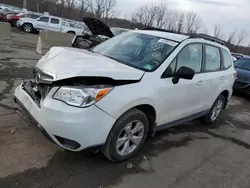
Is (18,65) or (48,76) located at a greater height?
(48,76)

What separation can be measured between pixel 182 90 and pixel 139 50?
0.90 metres

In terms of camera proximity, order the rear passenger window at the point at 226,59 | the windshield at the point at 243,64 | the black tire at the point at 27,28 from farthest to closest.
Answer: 1. the black tire at the point at 27,28
2. the windshield at the point at 243,64
3. the rear passenger window at the point at 226,59

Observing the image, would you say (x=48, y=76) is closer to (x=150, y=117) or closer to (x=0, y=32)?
(x=150, y=117)

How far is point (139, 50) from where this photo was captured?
3740 millimetres

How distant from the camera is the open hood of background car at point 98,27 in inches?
343

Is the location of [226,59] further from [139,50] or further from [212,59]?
[139,50]

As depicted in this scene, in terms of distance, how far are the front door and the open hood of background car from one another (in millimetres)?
5161

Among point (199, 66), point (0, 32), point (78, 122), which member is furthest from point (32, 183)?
point (0, 32)

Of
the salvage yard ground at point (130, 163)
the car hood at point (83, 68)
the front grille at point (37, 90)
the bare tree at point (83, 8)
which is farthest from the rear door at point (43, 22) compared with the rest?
the bare tree at point (83, 8)

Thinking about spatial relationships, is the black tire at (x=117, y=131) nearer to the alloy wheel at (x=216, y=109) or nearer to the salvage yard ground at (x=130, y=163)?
the salvage yard ground at (x=130, y=163)

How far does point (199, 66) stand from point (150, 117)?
1468 mm

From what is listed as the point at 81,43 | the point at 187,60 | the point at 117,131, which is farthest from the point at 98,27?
the point at 117,131

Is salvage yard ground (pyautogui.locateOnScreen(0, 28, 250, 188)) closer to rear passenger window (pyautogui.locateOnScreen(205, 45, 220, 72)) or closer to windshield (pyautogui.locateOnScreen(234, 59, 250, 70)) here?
rear passenger window (pyautogui.locateOnScreen(205, 45, 220, 72))

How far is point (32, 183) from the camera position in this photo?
8.67ft
